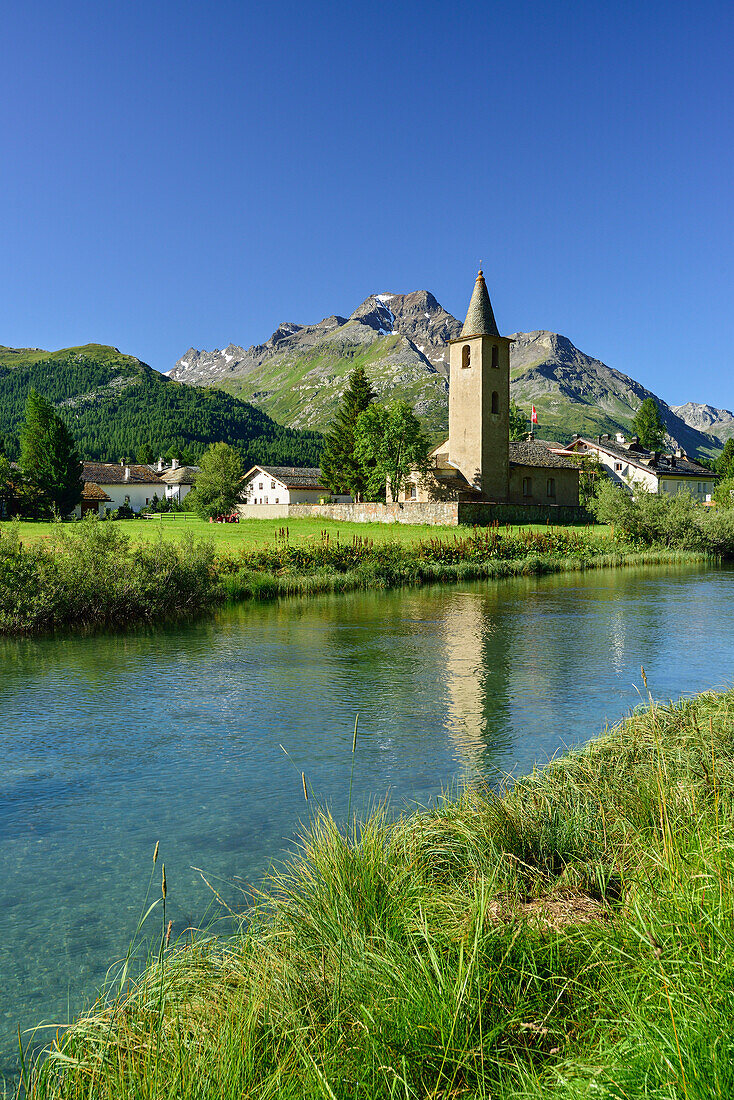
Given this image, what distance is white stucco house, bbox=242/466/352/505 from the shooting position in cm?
9469

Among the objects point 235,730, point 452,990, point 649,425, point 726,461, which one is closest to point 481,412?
point 235,730

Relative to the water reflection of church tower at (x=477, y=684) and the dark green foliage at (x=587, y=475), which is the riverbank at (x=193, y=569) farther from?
the dark green foliage at (x=587, y=475)

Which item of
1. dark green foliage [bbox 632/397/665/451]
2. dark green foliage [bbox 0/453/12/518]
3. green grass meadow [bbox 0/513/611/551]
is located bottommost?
green grass meadow [bbox 0/513/611/551]

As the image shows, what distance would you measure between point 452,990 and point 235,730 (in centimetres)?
938

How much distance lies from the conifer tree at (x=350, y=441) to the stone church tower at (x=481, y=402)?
12.8 metres

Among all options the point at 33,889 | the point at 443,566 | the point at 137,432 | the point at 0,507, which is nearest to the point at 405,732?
the point at 33,889

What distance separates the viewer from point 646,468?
89938 mm

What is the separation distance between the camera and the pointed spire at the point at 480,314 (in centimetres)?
6334

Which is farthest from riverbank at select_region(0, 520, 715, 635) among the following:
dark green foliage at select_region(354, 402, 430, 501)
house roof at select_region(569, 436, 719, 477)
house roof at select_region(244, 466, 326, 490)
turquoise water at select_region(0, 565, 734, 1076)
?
house roof at select_region(244, 466, 326, 490)

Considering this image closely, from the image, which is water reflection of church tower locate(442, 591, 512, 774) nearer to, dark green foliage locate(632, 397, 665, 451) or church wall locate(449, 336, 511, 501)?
church wall locate(449, 336, 511, 501)

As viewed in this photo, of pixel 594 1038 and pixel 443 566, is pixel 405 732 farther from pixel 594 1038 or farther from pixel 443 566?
pixel 443 566

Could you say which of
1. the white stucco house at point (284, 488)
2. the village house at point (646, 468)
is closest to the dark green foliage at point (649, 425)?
the village house at point (646, 468)

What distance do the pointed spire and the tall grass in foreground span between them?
6178 cm

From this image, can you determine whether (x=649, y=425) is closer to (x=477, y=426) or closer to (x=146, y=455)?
(x=477, y=426)
